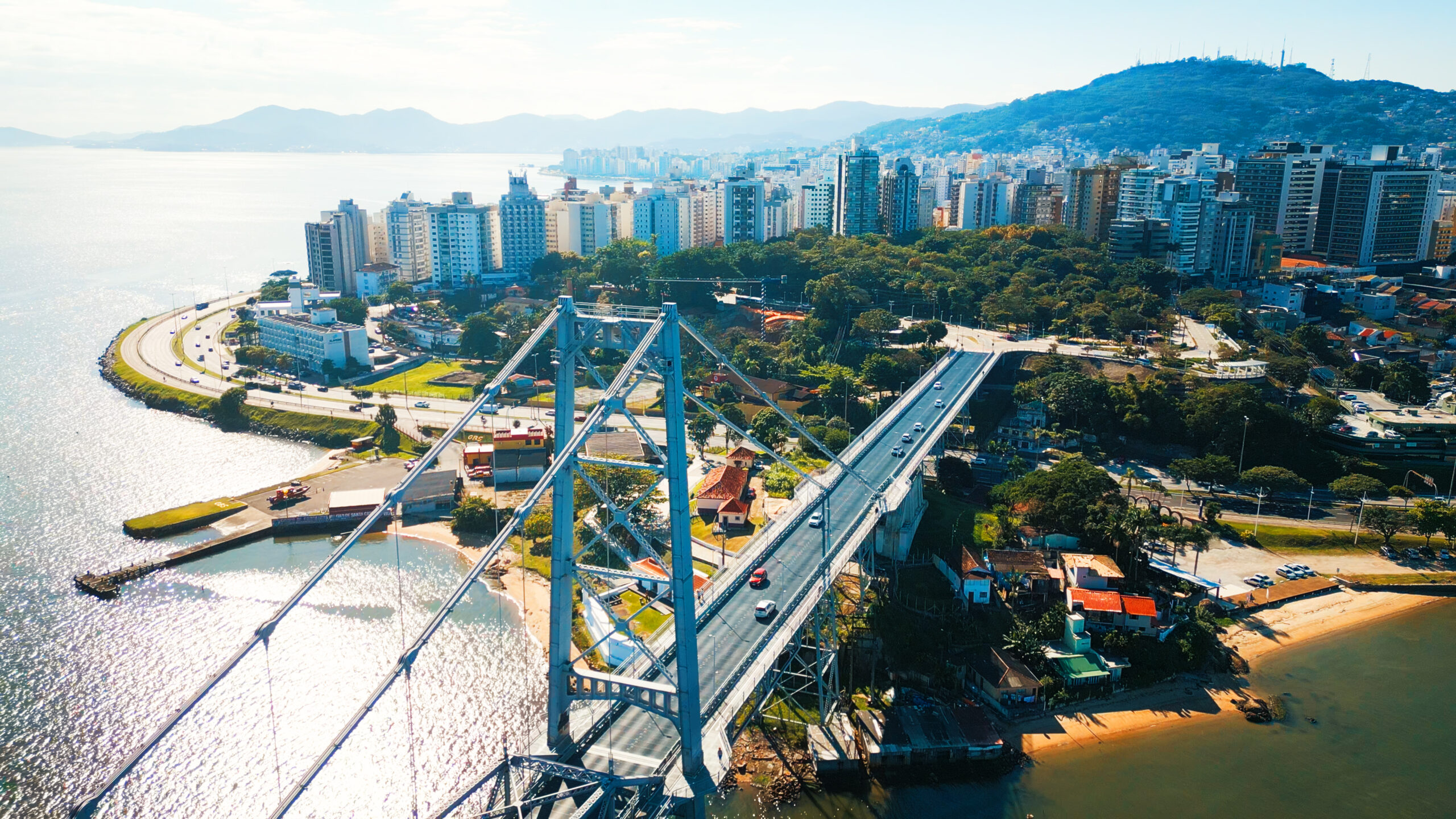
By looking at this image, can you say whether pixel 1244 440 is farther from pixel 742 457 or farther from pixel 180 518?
pixel 180 518

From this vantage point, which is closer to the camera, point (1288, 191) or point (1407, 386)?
point (1407, 386)

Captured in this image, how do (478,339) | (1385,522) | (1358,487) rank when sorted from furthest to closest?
(478,339) → (1358,487) → (1385,522)

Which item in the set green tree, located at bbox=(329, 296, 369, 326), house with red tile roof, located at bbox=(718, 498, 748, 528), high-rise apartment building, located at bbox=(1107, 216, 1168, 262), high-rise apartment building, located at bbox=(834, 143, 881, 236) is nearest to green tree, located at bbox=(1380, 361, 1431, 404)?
high-rise apartment building, located at bbox=(1107, 216, 1168, 262)

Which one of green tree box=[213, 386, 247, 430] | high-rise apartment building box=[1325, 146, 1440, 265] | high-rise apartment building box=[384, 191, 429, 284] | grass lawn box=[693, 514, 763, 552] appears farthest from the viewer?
high-rise apartment building box=[384, 191, 429, 284]

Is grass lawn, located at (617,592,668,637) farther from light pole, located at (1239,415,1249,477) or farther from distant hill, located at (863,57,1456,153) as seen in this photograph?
distant hill, located at (863,57,1456,153)

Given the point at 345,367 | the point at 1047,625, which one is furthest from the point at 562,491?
the point at 345,367

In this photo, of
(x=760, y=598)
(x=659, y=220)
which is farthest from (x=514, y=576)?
(x=659, y=220)

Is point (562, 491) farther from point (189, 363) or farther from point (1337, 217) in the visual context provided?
point (1337, 217)
